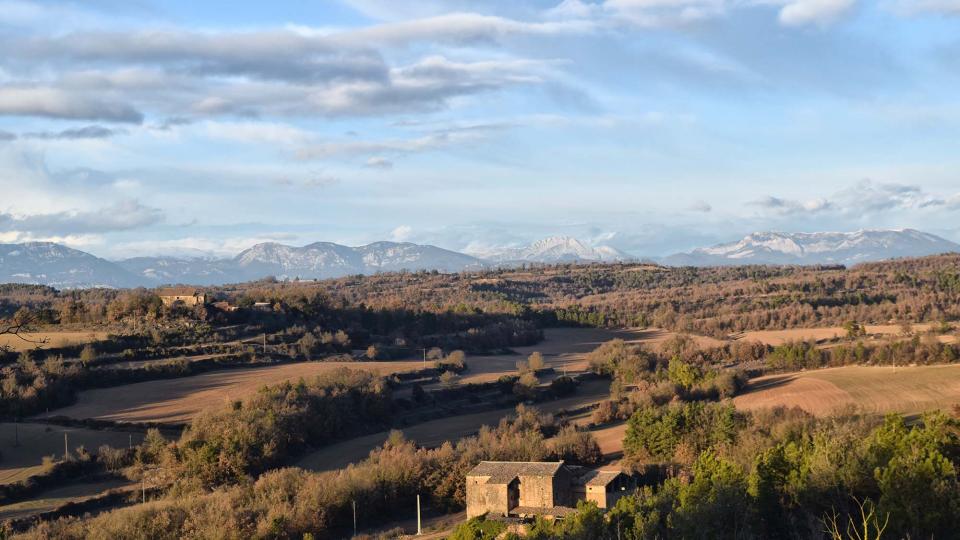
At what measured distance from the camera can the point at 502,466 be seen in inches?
1526

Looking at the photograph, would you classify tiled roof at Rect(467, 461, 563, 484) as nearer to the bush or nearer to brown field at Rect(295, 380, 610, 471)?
the bush

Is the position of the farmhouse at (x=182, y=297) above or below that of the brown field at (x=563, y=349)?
above

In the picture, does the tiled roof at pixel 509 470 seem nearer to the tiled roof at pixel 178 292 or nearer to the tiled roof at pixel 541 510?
the tiled roof at pixel 541 510

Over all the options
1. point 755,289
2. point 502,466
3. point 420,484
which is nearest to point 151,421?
point 420,484

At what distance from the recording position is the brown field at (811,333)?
276 feet

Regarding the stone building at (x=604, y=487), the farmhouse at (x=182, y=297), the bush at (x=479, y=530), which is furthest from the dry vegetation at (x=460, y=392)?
the bush at (x=479, y=530)

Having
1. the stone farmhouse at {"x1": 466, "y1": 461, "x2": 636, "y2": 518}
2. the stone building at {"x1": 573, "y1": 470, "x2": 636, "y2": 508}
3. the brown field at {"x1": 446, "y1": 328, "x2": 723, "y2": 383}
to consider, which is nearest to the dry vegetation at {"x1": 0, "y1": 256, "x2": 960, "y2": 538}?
the brown field at {"x1": 446, "y1": 328, "x2": 723, "y2": 383}

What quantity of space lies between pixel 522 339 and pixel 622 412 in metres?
41.5

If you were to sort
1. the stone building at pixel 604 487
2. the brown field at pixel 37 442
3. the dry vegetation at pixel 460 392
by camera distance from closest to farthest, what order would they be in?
the dry vegetation at pixel 460 392
the stone building at pixel 604 487
the brown field at pixel 37 442

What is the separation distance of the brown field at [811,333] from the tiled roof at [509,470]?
48.3m

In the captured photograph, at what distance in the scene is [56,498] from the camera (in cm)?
3962

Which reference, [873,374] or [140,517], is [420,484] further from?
[873,374]

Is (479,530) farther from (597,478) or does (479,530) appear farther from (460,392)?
(460,392)

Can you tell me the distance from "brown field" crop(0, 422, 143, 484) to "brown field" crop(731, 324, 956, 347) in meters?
53.8
